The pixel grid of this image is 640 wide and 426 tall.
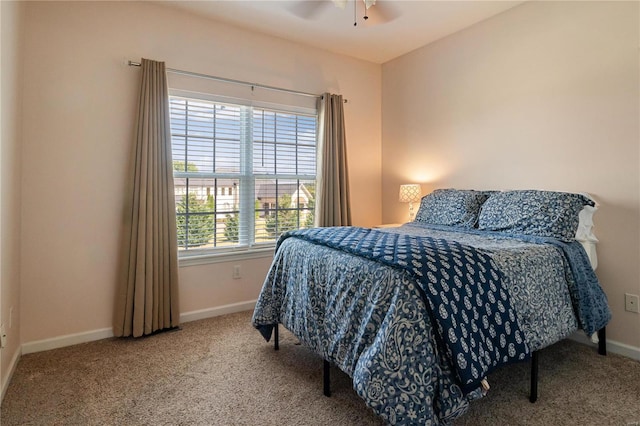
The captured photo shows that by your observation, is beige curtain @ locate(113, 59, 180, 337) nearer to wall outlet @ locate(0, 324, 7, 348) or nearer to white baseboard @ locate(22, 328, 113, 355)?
white baseboard @ locate(22, 328, 113, 355)

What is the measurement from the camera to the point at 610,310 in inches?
90.5

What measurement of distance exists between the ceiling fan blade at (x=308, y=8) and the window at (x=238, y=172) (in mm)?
856

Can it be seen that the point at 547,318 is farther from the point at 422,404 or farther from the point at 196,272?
the point at 196,272

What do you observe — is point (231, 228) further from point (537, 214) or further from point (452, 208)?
point (537, 214)

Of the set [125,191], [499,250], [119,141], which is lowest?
A: [499,250]

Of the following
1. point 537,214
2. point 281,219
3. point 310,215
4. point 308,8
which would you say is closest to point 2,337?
point 281,219

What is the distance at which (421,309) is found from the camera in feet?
4.42

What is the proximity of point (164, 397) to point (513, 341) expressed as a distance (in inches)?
69.4

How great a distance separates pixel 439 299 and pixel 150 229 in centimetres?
216

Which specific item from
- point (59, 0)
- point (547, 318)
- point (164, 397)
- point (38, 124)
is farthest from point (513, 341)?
point (59, 0)

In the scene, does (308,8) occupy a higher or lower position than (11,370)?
higher

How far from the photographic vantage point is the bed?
1.30m

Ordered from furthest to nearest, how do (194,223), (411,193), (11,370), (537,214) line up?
(411,193)
(194,223)
(537,214)
(11,370)

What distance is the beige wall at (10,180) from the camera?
183 centimetres
